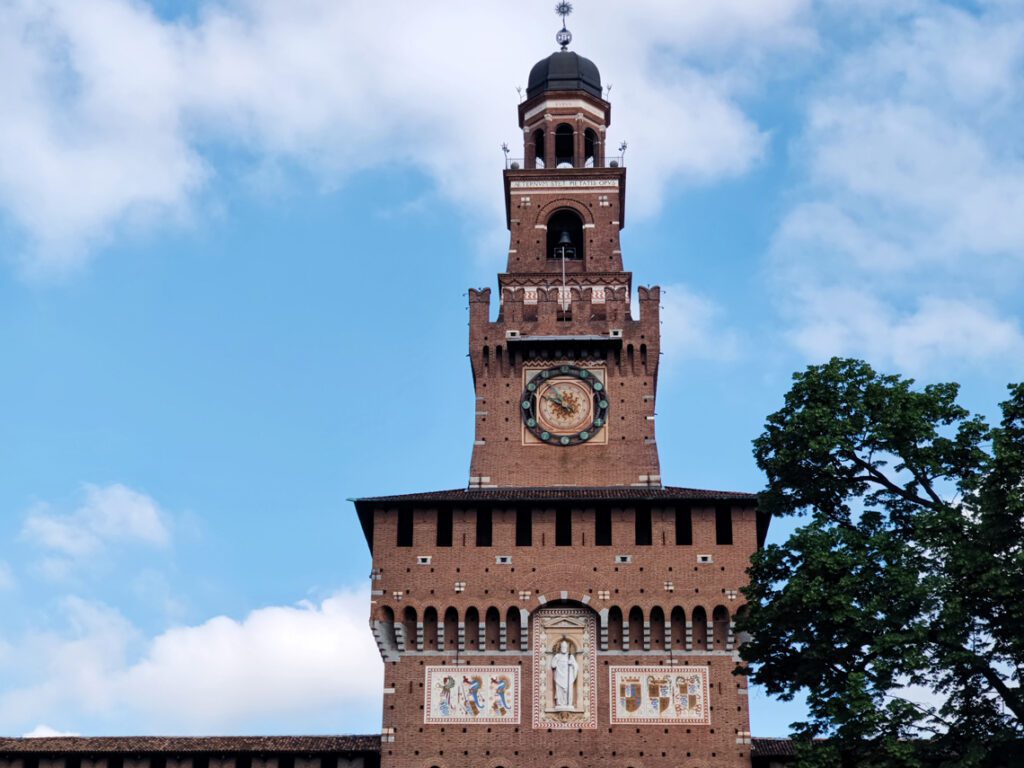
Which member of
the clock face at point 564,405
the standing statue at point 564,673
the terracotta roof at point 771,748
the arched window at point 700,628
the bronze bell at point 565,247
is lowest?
the terracotta roof at point 771,748

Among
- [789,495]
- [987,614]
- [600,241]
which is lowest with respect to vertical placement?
[987,614]

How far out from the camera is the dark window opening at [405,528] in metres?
44.3

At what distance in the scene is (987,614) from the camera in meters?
29.0

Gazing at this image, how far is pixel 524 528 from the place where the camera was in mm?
44500

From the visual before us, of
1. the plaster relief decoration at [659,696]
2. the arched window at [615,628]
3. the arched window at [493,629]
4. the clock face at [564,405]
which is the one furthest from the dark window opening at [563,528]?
the clock face at [564,405]

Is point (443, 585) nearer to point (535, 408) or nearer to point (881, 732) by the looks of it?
point (535, 408)

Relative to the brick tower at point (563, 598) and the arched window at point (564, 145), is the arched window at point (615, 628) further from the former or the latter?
the arched window at point (564, 145)

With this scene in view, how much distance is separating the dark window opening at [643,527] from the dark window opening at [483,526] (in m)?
4.34

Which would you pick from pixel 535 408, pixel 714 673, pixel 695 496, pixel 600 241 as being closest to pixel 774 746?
pixel 714 673

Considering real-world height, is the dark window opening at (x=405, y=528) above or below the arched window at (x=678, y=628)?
above

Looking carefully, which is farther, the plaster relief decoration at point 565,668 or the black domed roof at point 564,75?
the black domed roof at point 564,75

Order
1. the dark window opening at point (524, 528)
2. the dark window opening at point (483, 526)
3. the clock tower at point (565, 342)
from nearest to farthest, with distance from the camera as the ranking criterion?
the dark window opening at point (524, 528), the dark window opening at point (483, 526), the clock tower at point (565, 342)

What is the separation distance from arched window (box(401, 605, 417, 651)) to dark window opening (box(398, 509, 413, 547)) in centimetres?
207

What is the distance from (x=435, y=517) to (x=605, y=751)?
835 cm
